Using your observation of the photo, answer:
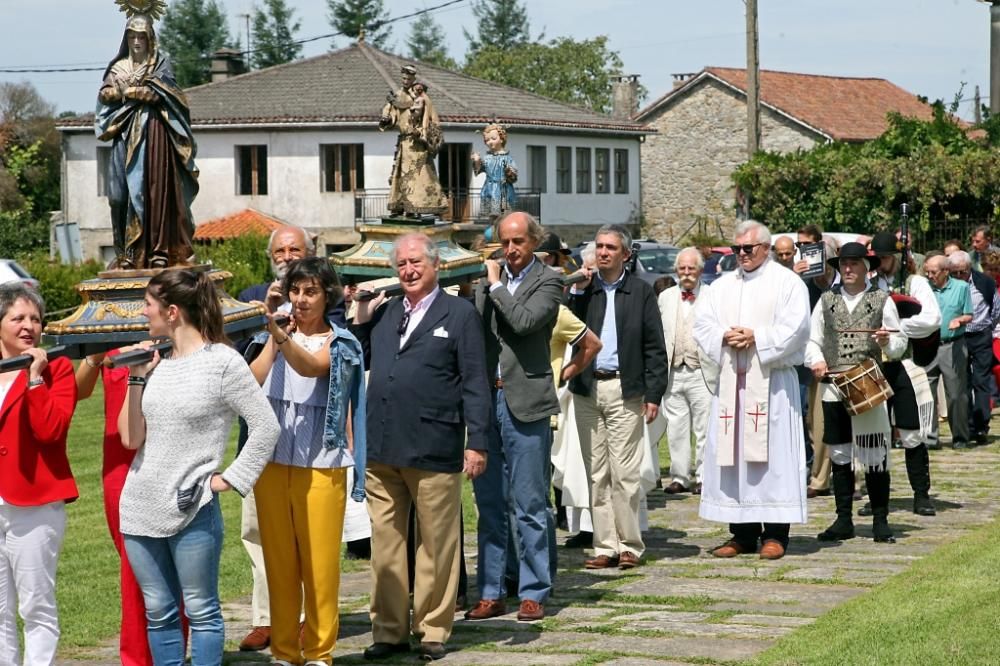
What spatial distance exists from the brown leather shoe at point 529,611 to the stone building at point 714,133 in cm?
4918

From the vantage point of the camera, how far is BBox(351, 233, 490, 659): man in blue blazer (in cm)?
771

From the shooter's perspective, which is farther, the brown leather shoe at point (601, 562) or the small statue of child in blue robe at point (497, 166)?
the small statue of child in blue robe at point (497, 166)

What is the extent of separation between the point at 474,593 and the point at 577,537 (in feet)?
5.75

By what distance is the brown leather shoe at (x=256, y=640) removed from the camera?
7.98 meters

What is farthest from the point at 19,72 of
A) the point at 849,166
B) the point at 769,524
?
the point at 769,524

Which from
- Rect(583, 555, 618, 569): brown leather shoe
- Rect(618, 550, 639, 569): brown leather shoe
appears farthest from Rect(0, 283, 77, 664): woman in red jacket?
Rect(618, 550, 639, 569): brown leather shoe

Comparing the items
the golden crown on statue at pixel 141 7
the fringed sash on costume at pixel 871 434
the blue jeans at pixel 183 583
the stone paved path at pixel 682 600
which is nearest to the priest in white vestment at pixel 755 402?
→ the stone paved path at pixel 682 600

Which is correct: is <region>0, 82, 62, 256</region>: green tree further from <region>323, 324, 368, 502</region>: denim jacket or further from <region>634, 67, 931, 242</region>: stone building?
<region>323, 324, 368, 502</region>: denim jacket

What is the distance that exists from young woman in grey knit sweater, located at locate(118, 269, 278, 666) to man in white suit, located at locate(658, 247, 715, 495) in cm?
711

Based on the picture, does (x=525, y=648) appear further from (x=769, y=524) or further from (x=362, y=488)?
(x=769, y=524)

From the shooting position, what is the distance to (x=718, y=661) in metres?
7.41

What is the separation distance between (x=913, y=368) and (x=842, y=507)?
8.32 ft

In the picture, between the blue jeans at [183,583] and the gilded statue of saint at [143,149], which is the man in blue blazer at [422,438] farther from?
the blue jeans at [183,583]

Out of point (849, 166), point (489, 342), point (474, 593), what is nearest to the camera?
point (489, 342)
